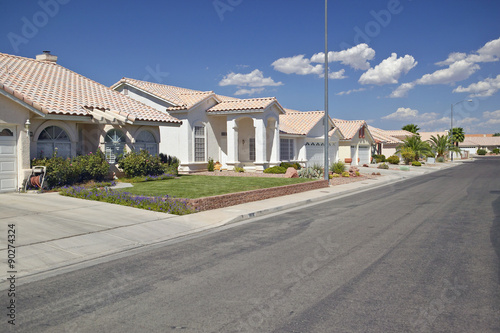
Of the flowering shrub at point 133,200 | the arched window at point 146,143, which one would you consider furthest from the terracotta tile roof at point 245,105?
the flowering shrub at point 133,200

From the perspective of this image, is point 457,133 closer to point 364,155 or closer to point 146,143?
point 364,155

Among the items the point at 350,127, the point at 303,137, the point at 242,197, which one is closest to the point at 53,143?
the point at 242,197

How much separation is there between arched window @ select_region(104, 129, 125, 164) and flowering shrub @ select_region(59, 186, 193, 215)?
4881 mm

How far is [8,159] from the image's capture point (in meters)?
14.8

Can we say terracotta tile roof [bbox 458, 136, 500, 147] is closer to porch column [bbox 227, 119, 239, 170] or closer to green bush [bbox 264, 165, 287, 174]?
green bush [bbox 264, 165, 287, 174]

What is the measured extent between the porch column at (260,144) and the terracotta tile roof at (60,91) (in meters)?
6.33

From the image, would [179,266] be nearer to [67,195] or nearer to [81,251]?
[81,251]

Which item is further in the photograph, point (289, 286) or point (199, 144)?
point (199, 144)

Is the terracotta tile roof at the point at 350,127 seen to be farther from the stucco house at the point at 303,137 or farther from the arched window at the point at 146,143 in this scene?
the arched window at the point at 146,143

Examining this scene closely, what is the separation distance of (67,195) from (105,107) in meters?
6.12

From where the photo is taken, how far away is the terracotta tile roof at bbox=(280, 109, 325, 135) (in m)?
33.7

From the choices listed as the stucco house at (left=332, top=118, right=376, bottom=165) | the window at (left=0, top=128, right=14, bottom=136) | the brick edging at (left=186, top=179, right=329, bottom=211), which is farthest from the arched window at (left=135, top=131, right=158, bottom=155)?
the stucco house at (left=332, top=118, right=376, bottom=165)

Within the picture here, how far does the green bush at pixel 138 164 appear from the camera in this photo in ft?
63.5

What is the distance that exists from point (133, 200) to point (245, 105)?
580 inches
